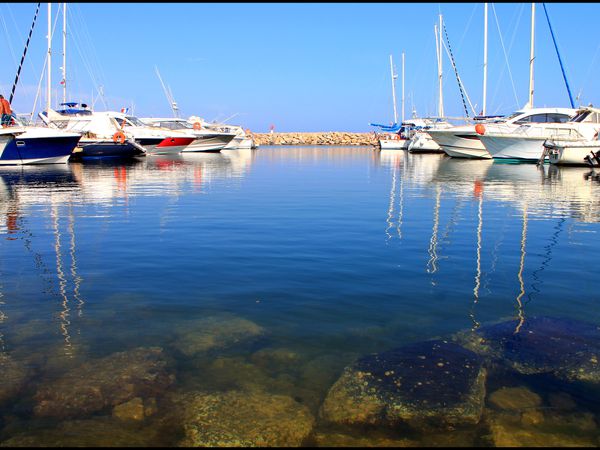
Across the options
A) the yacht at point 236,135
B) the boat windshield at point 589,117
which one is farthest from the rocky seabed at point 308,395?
the yacht at point 236,135

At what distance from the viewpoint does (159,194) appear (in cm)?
1755

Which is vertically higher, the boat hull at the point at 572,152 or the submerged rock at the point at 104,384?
the boat hull at the point at 572,152

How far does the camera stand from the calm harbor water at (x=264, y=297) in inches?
154

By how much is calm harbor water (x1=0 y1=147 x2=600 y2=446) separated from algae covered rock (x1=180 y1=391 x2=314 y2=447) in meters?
0.07

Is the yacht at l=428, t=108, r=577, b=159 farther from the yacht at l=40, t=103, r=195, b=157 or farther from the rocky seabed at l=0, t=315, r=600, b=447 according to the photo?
the rocky seabed at l=0, t=315, r=600, b=447

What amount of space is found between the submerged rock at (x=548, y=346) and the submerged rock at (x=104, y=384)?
2.79 m

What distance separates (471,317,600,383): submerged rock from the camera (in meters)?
4.57

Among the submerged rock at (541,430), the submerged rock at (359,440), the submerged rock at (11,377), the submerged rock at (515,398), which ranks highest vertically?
the submerged rock at (11,377)

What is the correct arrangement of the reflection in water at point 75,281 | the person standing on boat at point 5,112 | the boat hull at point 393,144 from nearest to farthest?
the reflection in water at point 75,281, the person standing on boat at point 5,112, the boat hull at point 393,144

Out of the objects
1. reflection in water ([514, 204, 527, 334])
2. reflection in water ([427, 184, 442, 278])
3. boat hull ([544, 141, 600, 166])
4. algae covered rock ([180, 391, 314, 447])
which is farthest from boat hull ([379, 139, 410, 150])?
algae covered rock ([180, 391, 314, 447])

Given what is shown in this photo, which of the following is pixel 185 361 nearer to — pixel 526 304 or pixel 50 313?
pixel 50 313

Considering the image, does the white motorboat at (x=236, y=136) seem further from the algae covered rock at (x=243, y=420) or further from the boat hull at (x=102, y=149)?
the algae covered rock at (x=243, y=420)

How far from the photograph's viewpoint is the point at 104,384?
14.0 ft

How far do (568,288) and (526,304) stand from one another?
1.02 m
